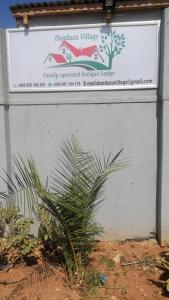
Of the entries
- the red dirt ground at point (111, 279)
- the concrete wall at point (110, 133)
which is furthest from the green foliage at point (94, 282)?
the concrete wall at point (110, 133)

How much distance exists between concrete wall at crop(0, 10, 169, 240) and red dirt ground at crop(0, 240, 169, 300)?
16.3 inches

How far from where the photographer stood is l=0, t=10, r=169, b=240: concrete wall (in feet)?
15.3

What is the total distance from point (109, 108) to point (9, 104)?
4.30ft

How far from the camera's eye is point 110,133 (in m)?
4.72

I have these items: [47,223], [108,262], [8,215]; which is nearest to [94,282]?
[108,262]

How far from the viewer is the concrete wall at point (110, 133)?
15.3ft

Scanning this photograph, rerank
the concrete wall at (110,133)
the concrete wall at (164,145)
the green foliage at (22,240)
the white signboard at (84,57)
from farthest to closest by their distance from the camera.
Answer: the concrete wall at (110,133), the white signboard at (84,57), the concrete wall at (164,145), the green foliage at (22,240)

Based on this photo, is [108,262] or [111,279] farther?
[108,262]

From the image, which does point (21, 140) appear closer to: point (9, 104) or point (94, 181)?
point (9, 104)

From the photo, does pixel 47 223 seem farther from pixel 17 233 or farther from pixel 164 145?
pixel 164 145

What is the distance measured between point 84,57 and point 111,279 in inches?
107

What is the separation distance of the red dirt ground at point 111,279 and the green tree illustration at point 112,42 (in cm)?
252

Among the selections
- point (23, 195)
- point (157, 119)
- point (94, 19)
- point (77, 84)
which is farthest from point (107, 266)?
point (94, 19)

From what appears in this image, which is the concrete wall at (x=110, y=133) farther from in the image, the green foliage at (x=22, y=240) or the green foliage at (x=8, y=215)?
the green foliage at (x=22, y=240)
